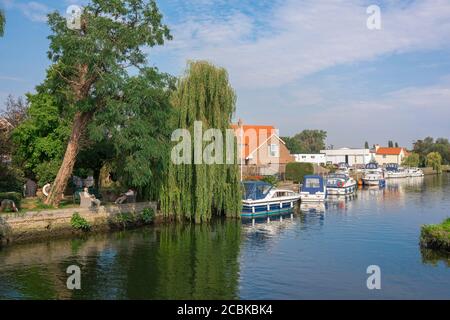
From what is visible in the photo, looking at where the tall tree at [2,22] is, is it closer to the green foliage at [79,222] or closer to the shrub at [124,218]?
the green foliage at [79,222]

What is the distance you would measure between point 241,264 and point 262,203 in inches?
618

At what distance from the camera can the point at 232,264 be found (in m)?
19.8

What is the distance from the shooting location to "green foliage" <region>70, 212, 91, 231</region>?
25.2 meters

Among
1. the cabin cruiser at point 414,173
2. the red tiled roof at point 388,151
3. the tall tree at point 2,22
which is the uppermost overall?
the tall tree at point 2,22

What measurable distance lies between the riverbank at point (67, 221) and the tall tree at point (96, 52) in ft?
7.31

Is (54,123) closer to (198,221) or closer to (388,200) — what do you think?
(198,221)

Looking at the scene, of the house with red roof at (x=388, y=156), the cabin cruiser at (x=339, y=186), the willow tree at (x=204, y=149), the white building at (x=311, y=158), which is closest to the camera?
the willow tree at (x=204, y=149)

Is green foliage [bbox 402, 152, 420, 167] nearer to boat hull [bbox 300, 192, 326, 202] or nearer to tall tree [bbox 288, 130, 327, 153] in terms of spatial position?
tall tree [bbox 288, 130, 327, 153]

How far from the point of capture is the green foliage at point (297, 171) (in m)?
58.7

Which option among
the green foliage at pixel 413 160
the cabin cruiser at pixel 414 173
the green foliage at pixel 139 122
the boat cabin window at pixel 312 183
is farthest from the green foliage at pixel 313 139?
the green foliage at pixel 139 122

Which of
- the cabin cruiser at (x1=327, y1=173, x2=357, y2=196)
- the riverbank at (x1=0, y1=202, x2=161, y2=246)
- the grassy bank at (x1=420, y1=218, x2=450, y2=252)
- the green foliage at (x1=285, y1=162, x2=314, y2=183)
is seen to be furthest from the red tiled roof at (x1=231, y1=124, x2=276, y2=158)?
the grassy bank at (x1=420, y1=218, x2=450, y2=252)

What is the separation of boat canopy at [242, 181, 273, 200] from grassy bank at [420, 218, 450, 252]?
1529 cm

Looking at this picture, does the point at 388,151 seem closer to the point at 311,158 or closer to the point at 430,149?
the point at 430,149
